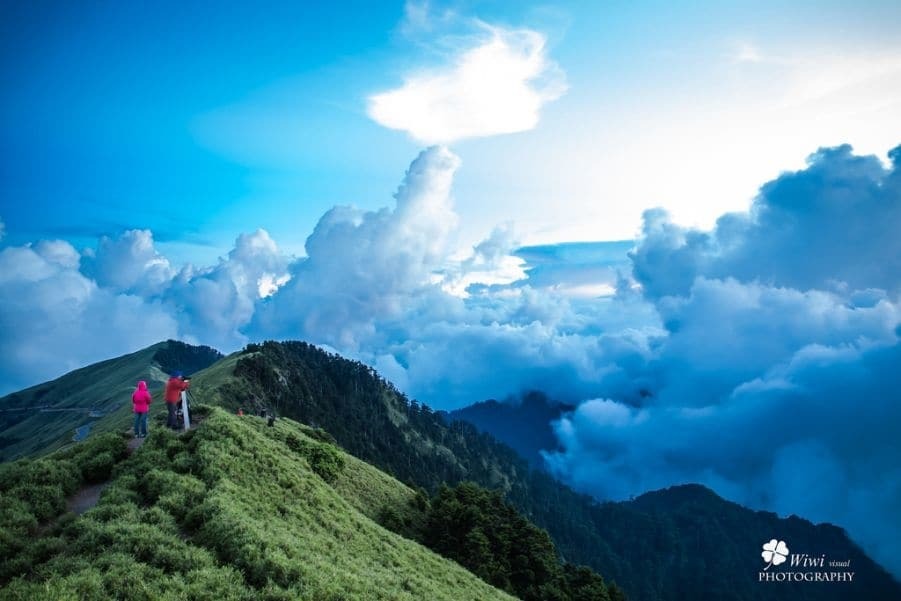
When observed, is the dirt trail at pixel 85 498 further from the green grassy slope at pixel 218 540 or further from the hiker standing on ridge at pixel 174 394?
the hiker standing on ridge at pixel 174 394

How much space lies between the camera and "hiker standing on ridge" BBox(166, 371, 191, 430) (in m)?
30.3

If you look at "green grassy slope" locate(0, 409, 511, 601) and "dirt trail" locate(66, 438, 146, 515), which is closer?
"green grassy slope" locate(0, 409, 511, 601)

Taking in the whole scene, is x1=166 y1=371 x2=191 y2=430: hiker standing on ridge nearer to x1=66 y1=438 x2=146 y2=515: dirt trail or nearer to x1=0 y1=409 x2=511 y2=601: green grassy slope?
x1=0 y1=409 x2=511 y2=601: green grassy slope

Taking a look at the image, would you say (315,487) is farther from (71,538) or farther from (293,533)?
(71,538)

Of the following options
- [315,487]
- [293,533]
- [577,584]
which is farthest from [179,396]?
[577,584]

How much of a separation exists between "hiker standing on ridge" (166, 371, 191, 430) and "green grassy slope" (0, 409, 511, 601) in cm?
259

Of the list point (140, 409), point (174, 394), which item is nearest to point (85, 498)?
point (140, 409)

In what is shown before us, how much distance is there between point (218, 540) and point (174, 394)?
15.8m

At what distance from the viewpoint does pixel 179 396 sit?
1222 inches

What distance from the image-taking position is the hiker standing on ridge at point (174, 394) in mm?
30297

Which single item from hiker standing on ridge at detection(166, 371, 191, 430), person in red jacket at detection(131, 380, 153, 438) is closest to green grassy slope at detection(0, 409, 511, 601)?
person in red jacket at detection(131, 380, 153, 438)

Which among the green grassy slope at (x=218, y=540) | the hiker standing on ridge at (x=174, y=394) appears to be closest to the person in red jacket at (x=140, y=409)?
the hiker standing on ridge at (x=174, y=394)

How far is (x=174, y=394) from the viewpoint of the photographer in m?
30.3

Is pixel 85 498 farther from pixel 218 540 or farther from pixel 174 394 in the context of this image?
pixel 218 540
